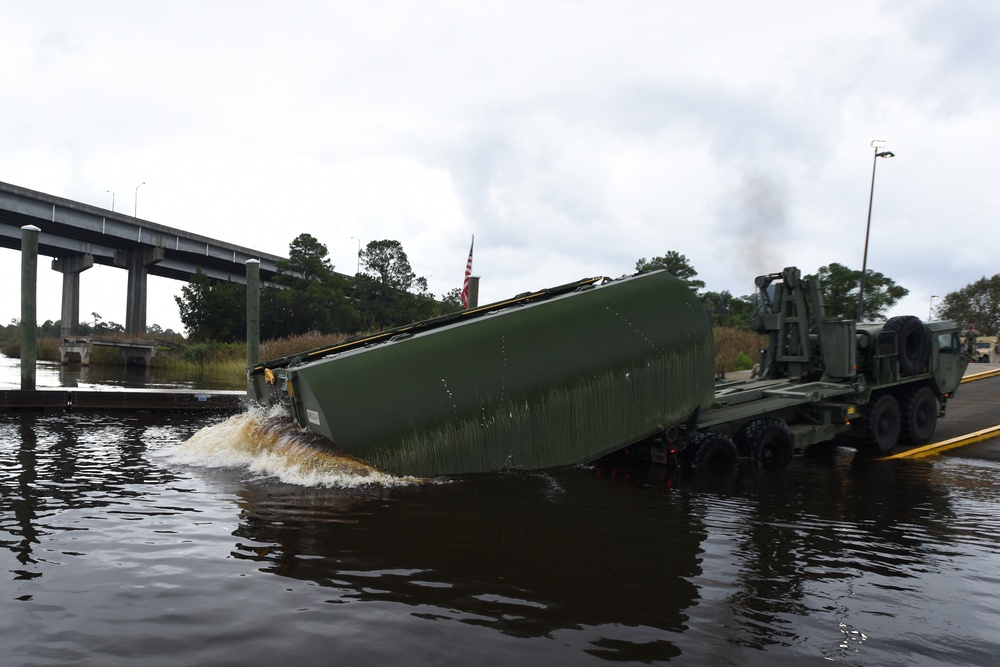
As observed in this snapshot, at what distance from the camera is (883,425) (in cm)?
1242

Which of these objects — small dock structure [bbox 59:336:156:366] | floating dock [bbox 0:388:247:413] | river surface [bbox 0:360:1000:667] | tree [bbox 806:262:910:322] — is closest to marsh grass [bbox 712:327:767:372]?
tree [bbox 806:262:910:322]

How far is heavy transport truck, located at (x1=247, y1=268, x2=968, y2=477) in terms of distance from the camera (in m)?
7.78

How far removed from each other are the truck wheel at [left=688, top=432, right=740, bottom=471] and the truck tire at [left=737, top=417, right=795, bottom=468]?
12.7 inches

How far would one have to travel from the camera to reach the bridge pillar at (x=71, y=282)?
59875mm

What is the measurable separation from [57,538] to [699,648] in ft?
15.5

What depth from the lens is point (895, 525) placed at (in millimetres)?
7262

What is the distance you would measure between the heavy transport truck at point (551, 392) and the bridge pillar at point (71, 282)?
2321 inches

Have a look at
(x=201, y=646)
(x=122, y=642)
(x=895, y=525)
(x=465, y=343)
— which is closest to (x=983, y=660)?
(x=895, y=525)

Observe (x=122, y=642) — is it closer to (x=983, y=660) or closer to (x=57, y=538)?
(x=57, y=538)

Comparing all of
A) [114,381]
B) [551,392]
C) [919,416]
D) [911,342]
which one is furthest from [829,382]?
[114,381]

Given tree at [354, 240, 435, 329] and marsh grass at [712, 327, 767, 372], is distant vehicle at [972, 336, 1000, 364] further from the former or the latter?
tree at [354, 240, 435, 329]

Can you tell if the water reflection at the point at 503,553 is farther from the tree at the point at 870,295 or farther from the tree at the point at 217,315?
the tree at the point at 217,315

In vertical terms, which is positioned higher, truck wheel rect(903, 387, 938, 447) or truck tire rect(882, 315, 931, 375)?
truck tire rect(882, 315, 931, 375)

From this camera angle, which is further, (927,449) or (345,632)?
(927,449)
